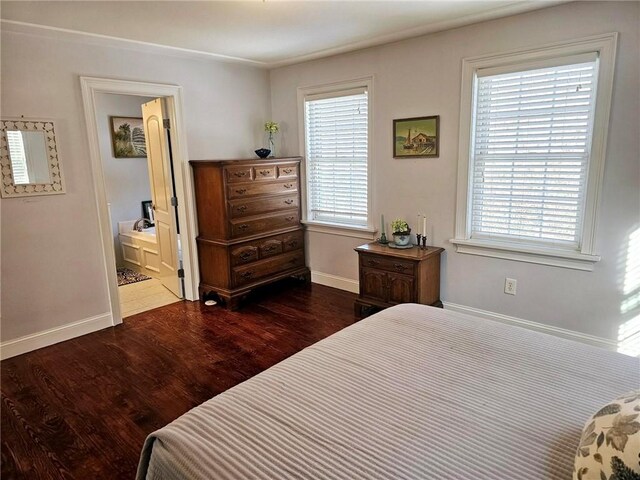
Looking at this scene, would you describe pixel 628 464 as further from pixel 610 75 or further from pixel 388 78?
pixel 388 78

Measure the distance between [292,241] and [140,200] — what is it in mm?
2741

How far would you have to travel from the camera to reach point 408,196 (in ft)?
12.0

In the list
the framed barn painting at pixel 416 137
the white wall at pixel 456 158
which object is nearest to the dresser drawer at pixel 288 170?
the white wall at pixel 456 158

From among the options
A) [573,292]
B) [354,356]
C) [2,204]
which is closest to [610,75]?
[573,292]

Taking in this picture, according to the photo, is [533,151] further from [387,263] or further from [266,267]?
[266,267]

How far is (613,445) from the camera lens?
926 millimetres

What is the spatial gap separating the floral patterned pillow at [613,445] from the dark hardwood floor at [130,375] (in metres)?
1.88

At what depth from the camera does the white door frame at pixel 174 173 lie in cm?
326

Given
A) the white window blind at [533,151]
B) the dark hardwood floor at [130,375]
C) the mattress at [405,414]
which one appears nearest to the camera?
the mattress at [405,414]

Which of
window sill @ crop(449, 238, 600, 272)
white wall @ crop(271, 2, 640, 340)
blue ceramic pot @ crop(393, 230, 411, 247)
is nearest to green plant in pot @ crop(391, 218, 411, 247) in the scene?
blue ceramic pot @ crop(393, 230, 411, 247)

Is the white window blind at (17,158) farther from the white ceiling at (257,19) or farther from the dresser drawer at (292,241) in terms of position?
the dresser drawer at (292,241)

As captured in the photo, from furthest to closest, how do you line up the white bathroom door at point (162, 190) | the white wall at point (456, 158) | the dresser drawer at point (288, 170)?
the dresser drawer at point (288, 170)
the white bathroom door at point (162, 190)
the white wall at point (456, 158)

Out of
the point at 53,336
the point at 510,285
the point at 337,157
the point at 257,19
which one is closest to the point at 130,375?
the point at 53,336

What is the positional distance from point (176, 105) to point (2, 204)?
165 cm
